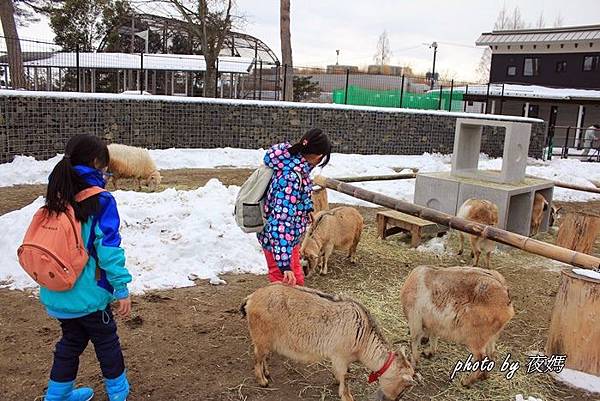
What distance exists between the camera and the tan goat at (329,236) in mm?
5988

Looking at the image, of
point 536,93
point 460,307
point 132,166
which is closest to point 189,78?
point 132,166

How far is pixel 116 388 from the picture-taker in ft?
10.9

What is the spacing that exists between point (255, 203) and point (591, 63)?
3599cm

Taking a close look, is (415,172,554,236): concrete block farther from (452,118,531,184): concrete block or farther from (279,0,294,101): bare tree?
(279,0,294,101): bare tree

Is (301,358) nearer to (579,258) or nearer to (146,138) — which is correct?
(579,258)

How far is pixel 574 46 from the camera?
34.4 metres

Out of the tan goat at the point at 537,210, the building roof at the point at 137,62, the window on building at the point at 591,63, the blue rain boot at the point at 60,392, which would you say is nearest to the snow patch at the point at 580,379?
the blue rain boot at the point at 60,392

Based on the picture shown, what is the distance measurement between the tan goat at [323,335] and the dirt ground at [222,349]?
29 cm

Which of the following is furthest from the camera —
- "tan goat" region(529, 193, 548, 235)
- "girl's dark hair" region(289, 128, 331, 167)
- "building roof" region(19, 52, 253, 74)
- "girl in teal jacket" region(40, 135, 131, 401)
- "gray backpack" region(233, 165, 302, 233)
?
"building roof" region(19, 52, 253, 74)

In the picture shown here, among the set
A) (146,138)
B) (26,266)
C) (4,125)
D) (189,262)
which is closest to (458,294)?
(26,266)

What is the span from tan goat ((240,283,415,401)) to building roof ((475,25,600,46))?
35264 millimetres

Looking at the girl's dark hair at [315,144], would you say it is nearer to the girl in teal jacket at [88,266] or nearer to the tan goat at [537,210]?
the girl in teal jacket at [88,266]

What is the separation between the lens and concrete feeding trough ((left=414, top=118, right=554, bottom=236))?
8078 millimetres

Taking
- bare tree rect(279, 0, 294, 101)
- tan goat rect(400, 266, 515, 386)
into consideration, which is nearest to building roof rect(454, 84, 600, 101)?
bare tree rect(279, 0, 294, 101)
